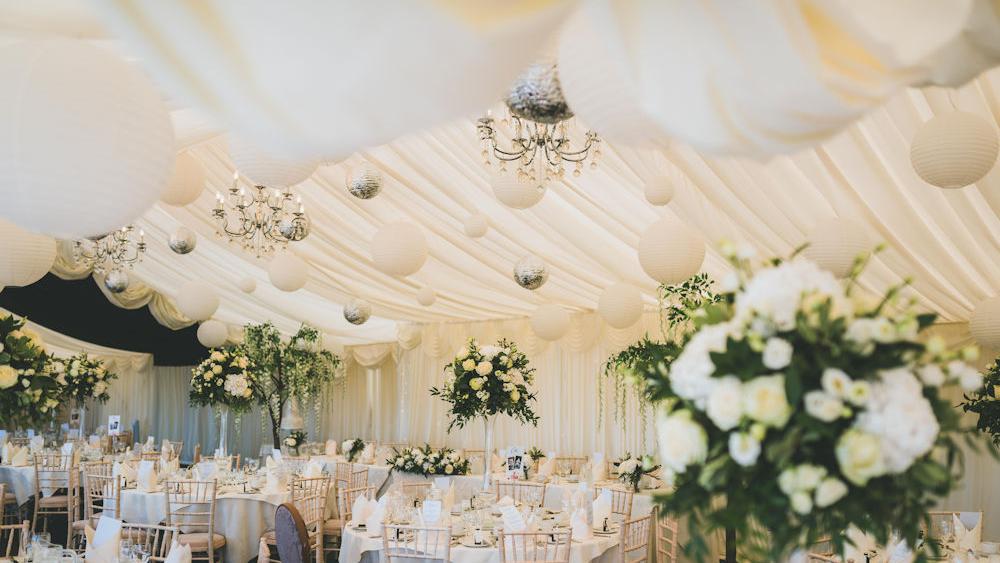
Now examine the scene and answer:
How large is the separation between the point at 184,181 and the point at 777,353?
15.2 ft

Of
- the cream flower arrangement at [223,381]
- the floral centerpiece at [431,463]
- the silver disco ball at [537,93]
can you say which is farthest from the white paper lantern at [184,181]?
the cream flower arrangement at [223,381]

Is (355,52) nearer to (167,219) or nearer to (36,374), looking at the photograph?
(36,374)

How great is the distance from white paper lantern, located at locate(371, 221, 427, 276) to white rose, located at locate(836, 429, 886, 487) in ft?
15.4

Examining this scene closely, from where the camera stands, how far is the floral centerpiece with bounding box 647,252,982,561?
147cm

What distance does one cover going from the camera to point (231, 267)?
10.6m

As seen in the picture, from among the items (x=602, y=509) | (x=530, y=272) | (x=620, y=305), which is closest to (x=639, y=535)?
(x=602, y=509)

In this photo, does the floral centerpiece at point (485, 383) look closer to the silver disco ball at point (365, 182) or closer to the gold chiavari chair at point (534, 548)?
the gold chiavari chair at point (534, 548)

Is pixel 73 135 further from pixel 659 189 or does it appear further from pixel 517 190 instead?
pixel 659 189

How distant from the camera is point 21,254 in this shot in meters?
3.90

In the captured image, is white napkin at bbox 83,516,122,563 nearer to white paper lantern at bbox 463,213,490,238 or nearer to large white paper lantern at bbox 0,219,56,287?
large white paper lantern at bbox 0,219,56,287

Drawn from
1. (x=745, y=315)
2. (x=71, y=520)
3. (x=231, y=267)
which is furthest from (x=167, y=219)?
(x=745, y=315)

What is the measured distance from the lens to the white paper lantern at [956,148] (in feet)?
11.5

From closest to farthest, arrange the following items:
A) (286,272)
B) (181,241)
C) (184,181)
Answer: (184,181) → (286,272) → (181,241)

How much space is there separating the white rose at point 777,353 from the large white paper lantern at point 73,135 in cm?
145
